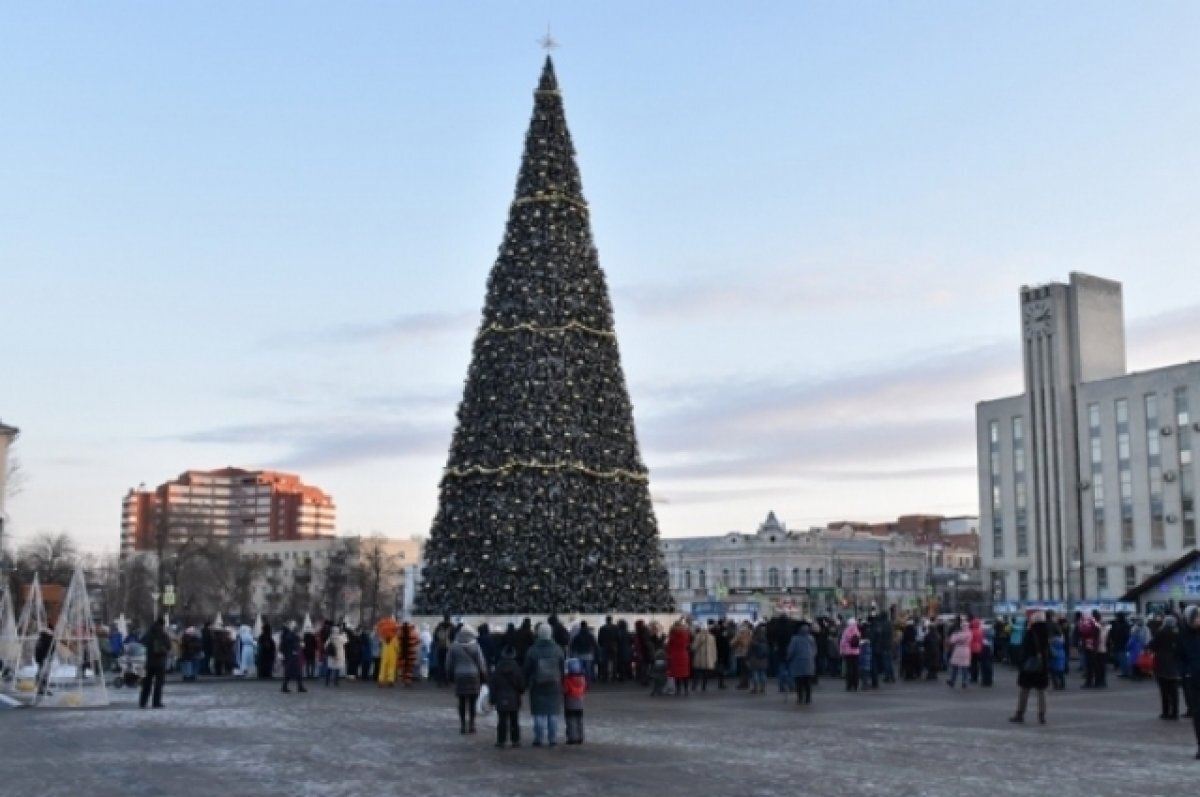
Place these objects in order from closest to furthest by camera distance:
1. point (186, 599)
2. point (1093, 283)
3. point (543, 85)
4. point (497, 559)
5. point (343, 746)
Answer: point (343, 746) → point (497, 559) → point (543, 85) → point (1093, 283) → point (186, 599)

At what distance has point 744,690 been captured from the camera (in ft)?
96.8

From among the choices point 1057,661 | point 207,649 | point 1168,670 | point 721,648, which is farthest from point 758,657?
point 207,649

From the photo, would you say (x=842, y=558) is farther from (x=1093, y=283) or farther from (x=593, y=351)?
(x=593, y=351)

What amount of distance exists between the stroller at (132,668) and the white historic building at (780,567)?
103485 mm

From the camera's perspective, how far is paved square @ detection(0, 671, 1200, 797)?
13148 mm

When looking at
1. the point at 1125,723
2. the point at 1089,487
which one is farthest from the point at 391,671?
the point at 1089,487

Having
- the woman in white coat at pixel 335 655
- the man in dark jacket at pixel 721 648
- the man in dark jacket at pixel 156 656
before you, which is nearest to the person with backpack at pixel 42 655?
the man in dark jacket at pixel 156 656

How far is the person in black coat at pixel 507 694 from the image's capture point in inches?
670

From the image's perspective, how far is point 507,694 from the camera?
670 inches

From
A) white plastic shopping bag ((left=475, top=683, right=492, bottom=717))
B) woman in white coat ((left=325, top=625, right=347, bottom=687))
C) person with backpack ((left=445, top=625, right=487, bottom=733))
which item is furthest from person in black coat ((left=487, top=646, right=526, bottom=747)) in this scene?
woman in white coat ((left=325, top=625, right=347, bottom=687))

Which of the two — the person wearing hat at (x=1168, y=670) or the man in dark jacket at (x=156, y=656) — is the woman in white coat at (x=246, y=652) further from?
the person wearing hat at (x=1168, y=670)

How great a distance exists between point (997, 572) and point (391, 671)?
82910mm

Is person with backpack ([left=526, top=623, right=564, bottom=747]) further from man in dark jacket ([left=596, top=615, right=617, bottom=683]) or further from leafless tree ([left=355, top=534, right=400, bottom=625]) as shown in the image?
leafless tree ([left=355, top=534, right=400, bottom=625])

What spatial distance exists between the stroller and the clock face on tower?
→ 8083 centimetres
